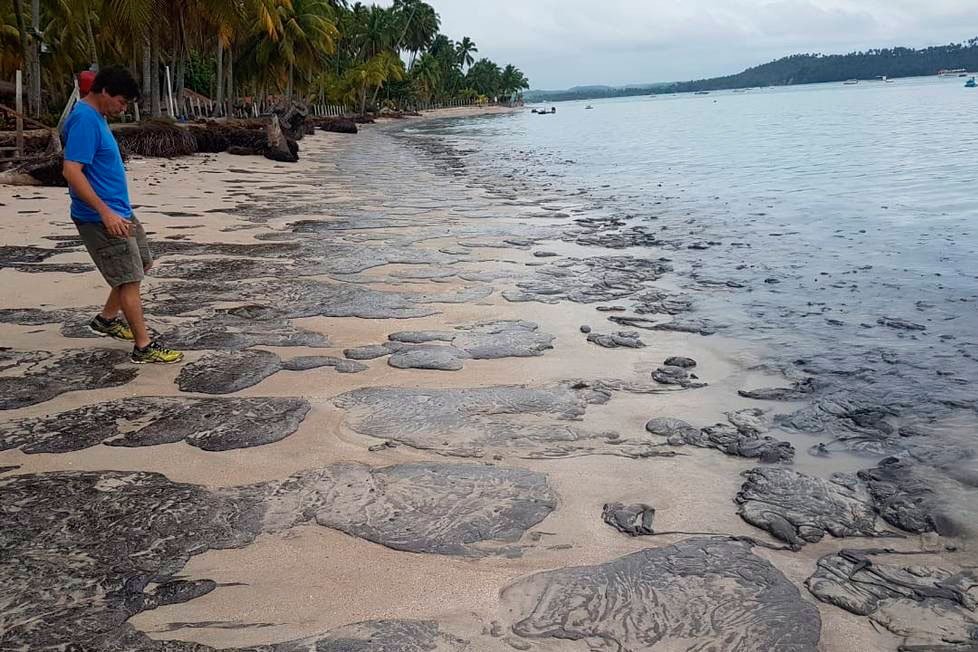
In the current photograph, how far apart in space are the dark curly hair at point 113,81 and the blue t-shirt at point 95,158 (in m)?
0.14

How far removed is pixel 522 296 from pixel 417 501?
3.37 m

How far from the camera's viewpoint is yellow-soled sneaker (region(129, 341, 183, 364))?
409 centimetres

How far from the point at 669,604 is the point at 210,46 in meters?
35.1

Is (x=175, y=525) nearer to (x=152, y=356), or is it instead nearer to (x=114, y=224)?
(x=152, y=356)

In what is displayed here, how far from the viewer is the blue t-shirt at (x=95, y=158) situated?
386 centimetres

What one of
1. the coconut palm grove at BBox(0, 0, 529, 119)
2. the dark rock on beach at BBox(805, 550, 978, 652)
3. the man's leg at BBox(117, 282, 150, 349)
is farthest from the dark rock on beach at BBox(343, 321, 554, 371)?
the coconut palm grove at BBox(0, 0, 529, 119)

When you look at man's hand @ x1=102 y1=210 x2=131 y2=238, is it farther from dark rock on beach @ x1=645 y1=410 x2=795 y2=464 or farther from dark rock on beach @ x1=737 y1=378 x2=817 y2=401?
dark rock on beach @ x1=737 y1=378 x2=817 y2=401

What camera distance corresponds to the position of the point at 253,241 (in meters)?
8.12

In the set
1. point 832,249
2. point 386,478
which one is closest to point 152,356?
point 386,478

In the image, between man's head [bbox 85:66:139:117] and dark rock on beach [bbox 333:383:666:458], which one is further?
man's head [bbox 85:66:139:117]

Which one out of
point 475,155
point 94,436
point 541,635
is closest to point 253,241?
point 94,436

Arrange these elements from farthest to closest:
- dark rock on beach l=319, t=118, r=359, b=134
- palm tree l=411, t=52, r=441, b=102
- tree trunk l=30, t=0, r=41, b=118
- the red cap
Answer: palm tree l=411, t=52, r=441, b=102 < dark rock on beach l=319, t=118, r=359, b=134 < tree trunk l=30, t=0, r=41, b=118 < the red cap

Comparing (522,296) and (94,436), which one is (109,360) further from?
(522,296)

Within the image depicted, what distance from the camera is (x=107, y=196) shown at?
4.05m
